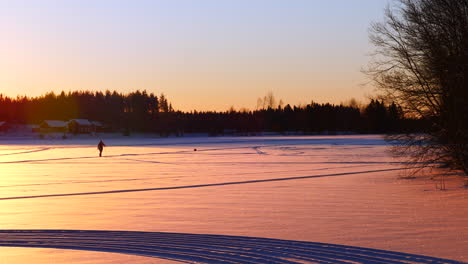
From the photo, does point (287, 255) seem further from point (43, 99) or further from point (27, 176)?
point (43, 99)

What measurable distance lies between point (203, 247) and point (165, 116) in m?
154

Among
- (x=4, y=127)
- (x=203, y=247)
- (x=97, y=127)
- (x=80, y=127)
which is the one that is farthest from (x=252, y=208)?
(x=4, y=127)

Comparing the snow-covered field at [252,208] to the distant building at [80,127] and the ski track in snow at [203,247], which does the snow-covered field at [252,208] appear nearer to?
the ski track in snow at [203,247]

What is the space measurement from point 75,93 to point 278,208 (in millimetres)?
185389

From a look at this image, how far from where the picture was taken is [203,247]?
10609 mm

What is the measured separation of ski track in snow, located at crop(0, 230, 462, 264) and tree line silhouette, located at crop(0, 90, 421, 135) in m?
132

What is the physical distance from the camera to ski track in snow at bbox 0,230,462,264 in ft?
31.1

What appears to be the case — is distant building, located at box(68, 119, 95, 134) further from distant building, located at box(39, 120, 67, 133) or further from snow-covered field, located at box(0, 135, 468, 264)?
snow-covered field, located at box(0, 135, 468, 264)

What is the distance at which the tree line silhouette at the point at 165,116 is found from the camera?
516ft

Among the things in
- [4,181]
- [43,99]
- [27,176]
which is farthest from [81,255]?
[43,99]

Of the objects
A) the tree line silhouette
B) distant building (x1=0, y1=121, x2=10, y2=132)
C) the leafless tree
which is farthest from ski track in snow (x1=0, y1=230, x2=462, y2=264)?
distant building (x1=0, y1=121, x2=10, y2=132)

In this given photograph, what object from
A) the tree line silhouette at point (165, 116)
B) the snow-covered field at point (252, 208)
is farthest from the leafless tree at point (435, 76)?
the tree line silhouette at point (165, 116)

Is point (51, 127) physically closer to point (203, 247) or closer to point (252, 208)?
point (252, 208)

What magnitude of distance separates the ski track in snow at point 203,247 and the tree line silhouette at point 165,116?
13196 centimetres
